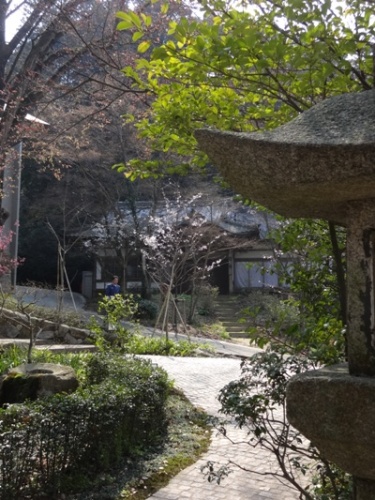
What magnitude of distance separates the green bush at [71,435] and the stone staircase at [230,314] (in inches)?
545

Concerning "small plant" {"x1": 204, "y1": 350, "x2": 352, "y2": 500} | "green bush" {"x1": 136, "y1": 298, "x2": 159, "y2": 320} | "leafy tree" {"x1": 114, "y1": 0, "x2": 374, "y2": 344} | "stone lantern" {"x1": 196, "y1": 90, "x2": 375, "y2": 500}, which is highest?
"leafy tree" {"x1": 114, "y1": 0, "x2": 374, "y2": 344}

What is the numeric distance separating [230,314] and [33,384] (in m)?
16.4

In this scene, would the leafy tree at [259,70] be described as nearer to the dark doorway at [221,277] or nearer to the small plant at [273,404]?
the small plant at [273,404]

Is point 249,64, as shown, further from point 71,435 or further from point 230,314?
point 230,314

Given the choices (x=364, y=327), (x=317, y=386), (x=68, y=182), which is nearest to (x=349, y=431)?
(x=317, y=386)

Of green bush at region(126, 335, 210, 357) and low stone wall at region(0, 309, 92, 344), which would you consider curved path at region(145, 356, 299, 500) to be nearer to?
green bush at region(126, 335, 210, 357)

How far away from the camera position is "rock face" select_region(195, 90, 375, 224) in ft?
6.24

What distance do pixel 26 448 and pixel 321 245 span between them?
264 cm

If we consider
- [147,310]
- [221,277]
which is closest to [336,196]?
[147,310]

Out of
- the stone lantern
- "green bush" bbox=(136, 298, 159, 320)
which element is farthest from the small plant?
"green bush" bbox=(136, 298, 159, 320)

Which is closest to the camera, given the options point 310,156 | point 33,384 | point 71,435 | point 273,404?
point 310,156

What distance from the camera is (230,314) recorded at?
2262cm

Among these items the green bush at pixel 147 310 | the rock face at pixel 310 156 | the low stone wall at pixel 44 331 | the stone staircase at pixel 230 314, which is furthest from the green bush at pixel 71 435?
the green bush at pixel 147 310

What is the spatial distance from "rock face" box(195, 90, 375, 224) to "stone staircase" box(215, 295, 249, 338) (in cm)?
1734
